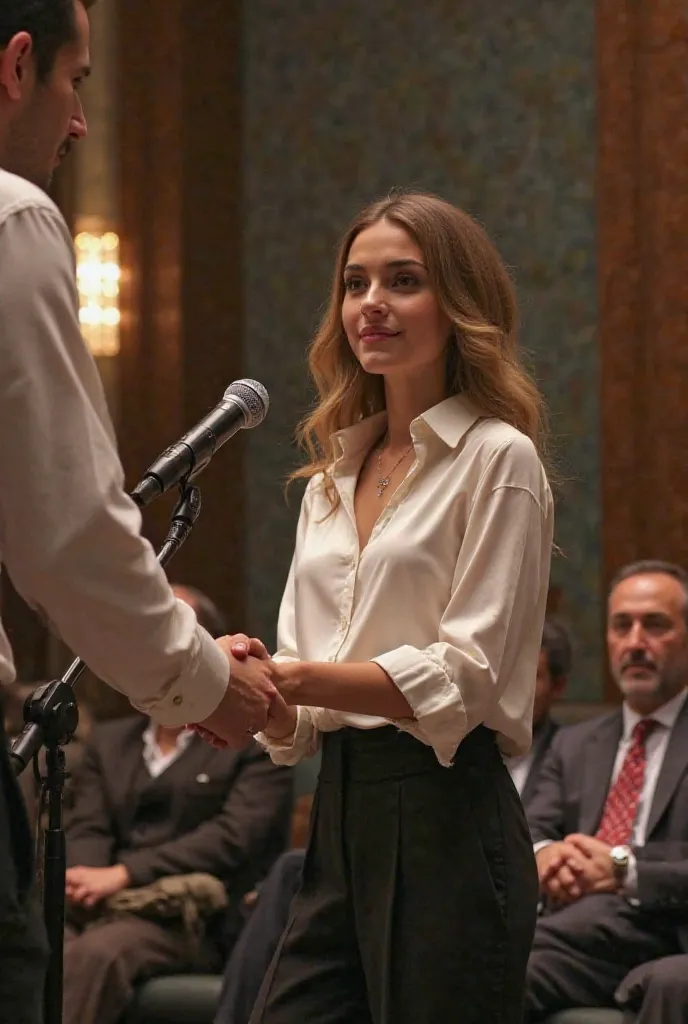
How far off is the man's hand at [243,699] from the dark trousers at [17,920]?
1.43 feet

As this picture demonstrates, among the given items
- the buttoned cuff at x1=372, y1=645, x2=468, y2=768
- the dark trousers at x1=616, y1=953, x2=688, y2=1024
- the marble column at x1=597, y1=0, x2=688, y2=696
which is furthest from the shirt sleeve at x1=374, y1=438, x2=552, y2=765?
the marble column at x1=597, y1=0, x2=688, y2=696

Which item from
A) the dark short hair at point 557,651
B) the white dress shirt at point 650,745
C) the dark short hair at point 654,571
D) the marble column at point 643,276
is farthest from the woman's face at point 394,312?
the marble column at point 643,276

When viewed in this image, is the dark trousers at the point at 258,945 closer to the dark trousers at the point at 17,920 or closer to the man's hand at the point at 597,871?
the man's hand at the point at 597,871

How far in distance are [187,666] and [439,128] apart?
397 centimetres

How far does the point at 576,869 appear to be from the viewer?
356 centimetres

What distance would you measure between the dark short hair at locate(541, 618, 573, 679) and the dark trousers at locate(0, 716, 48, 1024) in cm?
278

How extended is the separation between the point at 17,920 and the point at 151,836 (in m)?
2.69

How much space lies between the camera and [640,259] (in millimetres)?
4805

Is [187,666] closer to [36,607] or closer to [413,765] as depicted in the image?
[36,607]

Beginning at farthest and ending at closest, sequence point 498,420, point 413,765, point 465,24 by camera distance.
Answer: point 465,24 → point 498,420 → point 413,765

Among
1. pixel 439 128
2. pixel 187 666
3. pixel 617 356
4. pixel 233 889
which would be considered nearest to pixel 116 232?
pixel 439 128

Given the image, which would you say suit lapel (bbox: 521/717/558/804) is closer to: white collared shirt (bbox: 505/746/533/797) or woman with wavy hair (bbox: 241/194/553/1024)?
white collared shirt (bbox: 505/746/533/797)

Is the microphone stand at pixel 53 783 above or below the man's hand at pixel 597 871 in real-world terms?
above

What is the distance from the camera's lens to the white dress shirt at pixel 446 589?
218 cm
